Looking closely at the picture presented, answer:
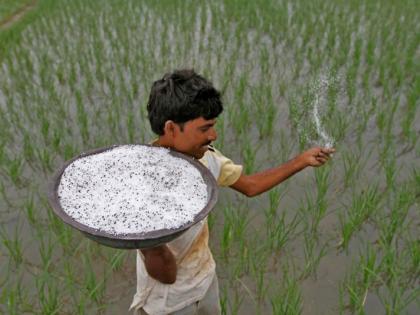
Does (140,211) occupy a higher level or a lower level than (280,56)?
higher

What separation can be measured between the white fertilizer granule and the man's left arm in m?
0.29

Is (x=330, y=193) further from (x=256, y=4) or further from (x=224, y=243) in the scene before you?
(x=256, y=4)

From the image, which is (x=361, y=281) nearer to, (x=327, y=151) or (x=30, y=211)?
(x=327, y=151)

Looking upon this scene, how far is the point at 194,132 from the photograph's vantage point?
3.09ft

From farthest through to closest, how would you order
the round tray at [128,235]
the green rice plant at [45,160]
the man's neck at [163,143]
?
the green rice plant at [45,160] → the man's neck at [163,143] → the round tray at [128,235]

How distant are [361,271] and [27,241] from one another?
1459 mm

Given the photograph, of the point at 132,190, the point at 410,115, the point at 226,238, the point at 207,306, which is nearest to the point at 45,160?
the point at 226,238

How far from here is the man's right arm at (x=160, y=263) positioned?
853mm

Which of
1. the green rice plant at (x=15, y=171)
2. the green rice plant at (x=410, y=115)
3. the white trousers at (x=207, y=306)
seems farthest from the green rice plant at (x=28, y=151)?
the green rice plant at (x=410, y=115)

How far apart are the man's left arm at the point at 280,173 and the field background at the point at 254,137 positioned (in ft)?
1.61

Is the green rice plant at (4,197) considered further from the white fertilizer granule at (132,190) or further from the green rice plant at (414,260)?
the green rice plant at (414,260)

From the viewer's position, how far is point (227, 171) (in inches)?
44.2

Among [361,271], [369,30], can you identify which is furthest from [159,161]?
[369,30]

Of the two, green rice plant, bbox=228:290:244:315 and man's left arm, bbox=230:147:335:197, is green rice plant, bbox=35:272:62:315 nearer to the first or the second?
green rice plant, bbox=228:290:244:315
